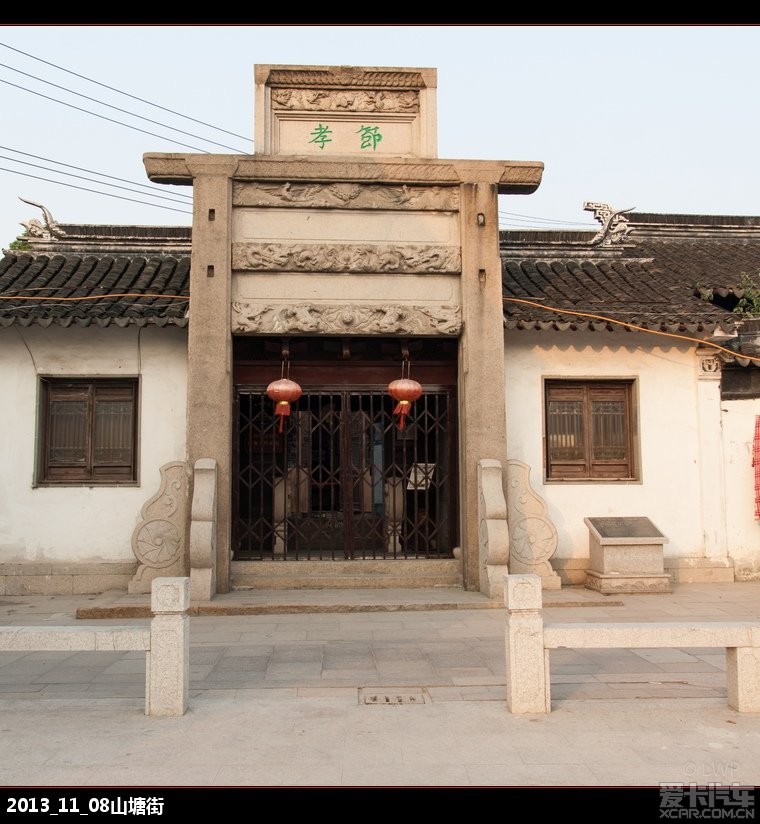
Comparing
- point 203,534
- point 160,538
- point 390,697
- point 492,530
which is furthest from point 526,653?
point 160,538

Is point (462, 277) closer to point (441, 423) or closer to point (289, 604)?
point (441, 423)

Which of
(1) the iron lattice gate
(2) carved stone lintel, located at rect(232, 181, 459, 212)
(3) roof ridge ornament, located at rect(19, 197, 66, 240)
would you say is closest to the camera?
(2) carved stone lintel, located at rect(232, 181, 459, 212)

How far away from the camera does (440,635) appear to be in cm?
791

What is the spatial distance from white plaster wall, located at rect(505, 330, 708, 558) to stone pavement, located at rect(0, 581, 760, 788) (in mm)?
2303

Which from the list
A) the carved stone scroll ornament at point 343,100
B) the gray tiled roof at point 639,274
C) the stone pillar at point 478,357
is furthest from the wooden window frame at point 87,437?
the gray tiled roof at point 639,274

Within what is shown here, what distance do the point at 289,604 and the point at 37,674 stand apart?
299 centimetres

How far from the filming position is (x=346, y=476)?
1075 cm

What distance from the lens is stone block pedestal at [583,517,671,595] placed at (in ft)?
33.2

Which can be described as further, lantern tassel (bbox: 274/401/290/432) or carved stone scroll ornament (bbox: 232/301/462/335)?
carved stone scroll ornament (bbox: 232/301/462/335)

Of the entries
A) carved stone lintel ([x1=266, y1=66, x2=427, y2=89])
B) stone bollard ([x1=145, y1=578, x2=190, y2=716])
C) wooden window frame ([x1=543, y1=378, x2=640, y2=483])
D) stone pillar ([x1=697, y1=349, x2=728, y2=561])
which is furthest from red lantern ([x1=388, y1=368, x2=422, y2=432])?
stone bollard ([x1=145, y1=578, x2=190, y2=716])

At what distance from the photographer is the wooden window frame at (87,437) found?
35.3 ft

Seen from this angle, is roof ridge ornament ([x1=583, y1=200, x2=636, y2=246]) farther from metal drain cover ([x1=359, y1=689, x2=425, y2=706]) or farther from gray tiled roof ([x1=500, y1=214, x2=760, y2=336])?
metal drain cover ([x1=359, y1=689, x2=425, y2=706])

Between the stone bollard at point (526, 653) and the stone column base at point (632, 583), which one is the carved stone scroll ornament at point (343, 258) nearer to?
the stone column base at point (632, 583)

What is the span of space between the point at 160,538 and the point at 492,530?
414cm
